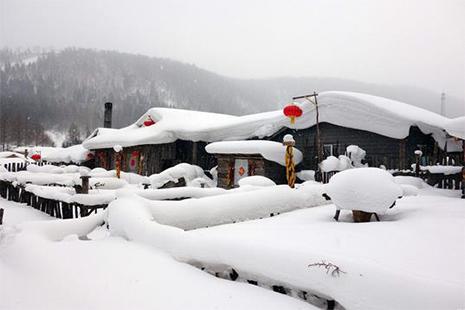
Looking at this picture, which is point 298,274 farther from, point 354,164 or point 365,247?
point 354,164

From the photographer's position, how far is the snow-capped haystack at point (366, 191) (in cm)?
627

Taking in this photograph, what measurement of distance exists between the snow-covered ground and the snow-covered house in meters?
6.42

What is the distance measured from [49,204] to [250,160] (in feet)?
31.5

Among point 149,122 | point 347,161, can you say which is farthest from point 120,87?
point 347,161

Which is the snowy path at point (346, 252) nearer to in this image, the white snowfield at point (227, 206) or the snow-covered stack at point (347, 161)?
the white snowfield at point (227, 206)

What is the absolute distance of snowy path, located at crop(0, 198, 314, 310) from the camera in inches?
122

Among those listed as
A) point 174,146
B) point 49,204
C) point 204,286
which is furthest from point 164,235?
point 174,146

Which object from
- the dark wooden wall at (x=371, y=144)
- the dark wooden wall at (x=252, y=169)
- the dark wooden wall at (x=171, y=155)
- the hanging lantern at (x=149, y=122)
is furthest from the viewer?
the hanging lantern at (x=149, y=122)

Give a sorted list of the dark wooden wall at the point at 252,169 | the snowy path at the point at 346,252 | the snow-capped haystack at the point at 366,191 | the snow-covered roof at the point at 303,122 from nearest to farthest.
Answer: the snowy path at the point at 346,252, the snow-capped haystack at the point at 366,191, the snow-covered roof at the point at 303,122, the dark wooden wall at the point at 252,169

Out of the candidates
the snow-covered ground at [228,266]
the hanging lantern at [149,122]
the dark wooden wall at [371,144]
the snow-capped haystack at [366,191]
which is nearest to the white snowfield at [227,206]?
the snow-covered ground at [228,266]

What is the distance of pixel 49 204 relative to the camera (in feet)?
35.8

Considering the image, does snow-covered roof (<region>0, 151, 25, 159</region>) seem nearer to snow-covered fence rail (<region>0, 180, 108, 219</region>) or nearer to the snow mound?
snow-covered fence rail (<region>0, 180, 108, 219</region>)

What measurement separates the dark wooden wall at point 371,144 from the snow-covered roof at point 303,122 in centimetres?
60

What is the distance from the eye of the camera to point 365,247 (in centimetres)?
420
